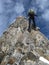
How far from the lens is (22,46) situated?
102750 mm

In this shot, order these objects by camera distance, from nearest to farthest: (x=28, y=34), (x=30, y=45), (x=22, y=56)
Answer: (x=22, y=56) < (x=30, y=45) < (x=28, y=34)

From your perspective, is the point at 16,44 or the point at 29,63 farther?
the point at 16,44

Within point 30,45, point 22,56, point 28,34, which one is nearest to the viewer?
point 22,56

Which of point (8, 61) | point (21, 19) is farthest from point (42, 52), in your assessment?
point (21, 19)

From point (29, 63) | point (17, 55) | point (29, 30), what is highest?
point (29, 30)

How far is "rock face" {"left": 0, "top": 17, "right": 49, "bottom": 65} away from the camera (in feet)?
295

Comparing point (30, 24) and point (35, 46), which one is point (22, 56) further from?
point (30, 24)

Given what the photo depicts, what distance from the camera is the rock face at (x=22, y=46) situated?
90062 millimetres

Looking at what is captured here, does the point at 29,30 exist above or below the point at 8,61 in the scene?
above

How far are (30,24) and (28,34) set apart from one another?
3758mm

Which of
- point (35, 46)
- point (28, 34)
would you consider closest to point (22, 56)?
point (35, 46)

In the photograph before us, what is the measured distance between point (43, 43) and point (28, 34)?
24.7 feet

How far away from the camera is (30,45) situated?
101 meters

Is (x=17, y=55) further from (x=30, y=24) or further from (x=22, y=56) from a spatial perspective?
→ (x=30, y=24)
